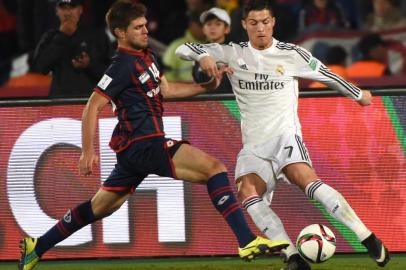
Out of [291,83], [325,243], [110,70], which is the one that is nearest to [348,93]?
[291,83]

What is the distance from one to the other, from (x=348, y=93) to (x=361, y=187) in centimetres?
133

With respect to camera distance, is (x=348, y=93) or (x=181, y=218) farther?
(x=181, y=218)

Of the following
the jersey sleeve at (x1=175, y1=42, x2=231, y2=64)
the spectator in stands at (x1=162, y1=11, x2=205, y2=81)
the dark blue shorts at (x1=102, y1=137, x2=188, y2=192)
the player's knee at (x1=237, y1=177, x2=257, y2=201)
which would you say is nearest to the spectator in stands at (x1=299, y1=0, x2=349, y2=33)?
the spectator in stands at (x1=162, y1=11, x2=205, y2=81)

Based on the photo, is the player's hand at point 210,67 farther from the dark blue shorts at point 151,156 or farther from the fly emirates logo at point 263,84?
the dark blue shorts at point 151,156

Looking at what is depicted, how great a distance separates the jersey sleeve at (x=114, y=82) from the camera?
874 cm

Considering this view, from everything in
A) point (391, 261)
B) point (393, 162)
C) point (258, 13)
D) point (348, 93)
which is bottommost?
point (391, 261)

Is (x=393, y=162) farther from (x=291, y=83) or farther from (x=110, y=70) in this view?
(x=110, y=70)

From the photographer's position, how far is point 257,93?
920cm

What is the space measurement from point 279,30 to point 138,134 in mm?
5432

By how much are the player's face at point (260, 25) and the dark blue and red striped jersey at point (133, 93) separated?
2.61ft

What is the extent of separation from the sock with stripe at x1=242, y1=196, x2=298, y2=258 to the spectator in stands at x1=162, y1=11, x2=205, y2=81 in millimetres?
3837

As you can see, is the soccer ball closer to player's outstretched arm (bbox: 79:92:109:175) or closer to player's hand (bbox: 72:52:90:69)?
player's outstretched arm (bbox: 79:92:109:175)

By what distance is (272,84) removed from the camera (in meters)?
9.19

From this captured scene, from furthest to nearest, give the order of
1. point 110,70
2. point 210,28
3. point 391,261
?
point 210,28, point 391,261, point 110,70
